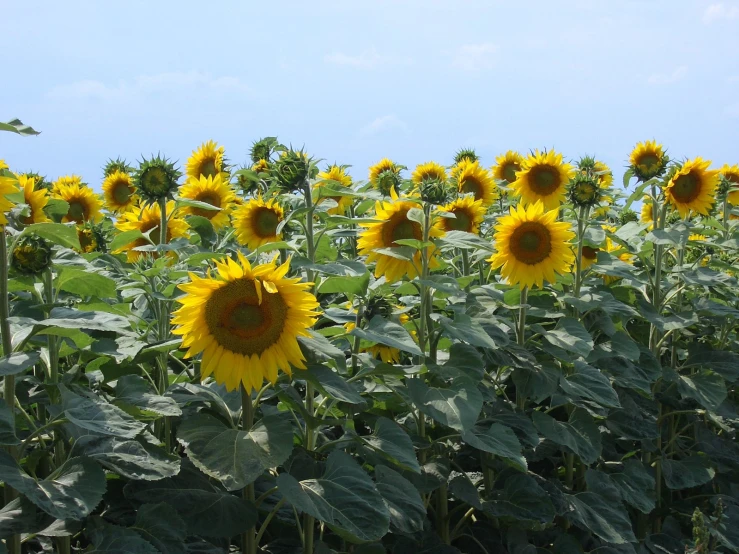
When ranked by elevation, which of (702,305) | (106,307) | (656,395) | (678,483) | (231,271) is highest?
(231,271)

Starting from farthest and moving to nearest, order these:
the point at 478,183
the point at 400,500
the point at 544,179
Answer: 1. the point at 478,183
2. the point at 544,179
3. the point at 400,500

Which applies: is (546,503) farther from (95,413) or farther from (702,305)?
(702,305)

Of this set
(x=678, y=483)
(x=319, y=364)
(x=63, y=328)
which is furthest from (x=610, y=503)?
(x=63, y=328)

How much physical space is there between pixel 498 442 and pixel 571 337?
2.52 ft

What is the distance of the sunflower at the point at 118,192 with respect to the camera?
5164 millimetres

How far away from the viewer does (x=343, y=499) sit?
210cm

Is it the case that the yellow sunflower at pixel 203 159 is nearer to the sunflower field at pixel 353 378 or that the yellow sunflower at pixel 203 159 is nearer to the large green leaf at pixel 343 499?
the sunflower field at pixel 353 378

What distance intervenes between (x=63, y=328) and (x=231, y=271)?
0.47 m

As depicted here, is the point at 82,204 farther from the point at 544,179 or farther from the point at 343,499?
the point at 343,499

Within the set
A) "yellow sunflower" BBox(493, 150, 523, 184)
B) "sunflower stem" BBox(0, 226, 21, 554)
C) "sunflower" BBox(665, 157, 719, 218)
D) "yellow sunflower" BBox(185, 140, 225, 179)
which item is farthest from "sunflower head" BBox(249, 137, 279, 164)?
"sunflower stem" BBox(0, 226, 21, 554)

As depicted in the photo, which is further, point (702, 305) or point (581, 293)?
point (702, 305)

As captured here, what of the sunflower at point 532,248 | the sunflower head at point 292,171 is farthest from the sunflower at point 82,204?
the sunflower at point 532,248

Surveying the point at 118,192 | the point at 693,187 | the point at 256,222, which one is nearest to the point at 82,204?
the point at 118,192

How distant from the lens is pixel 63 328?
2.12 meters
